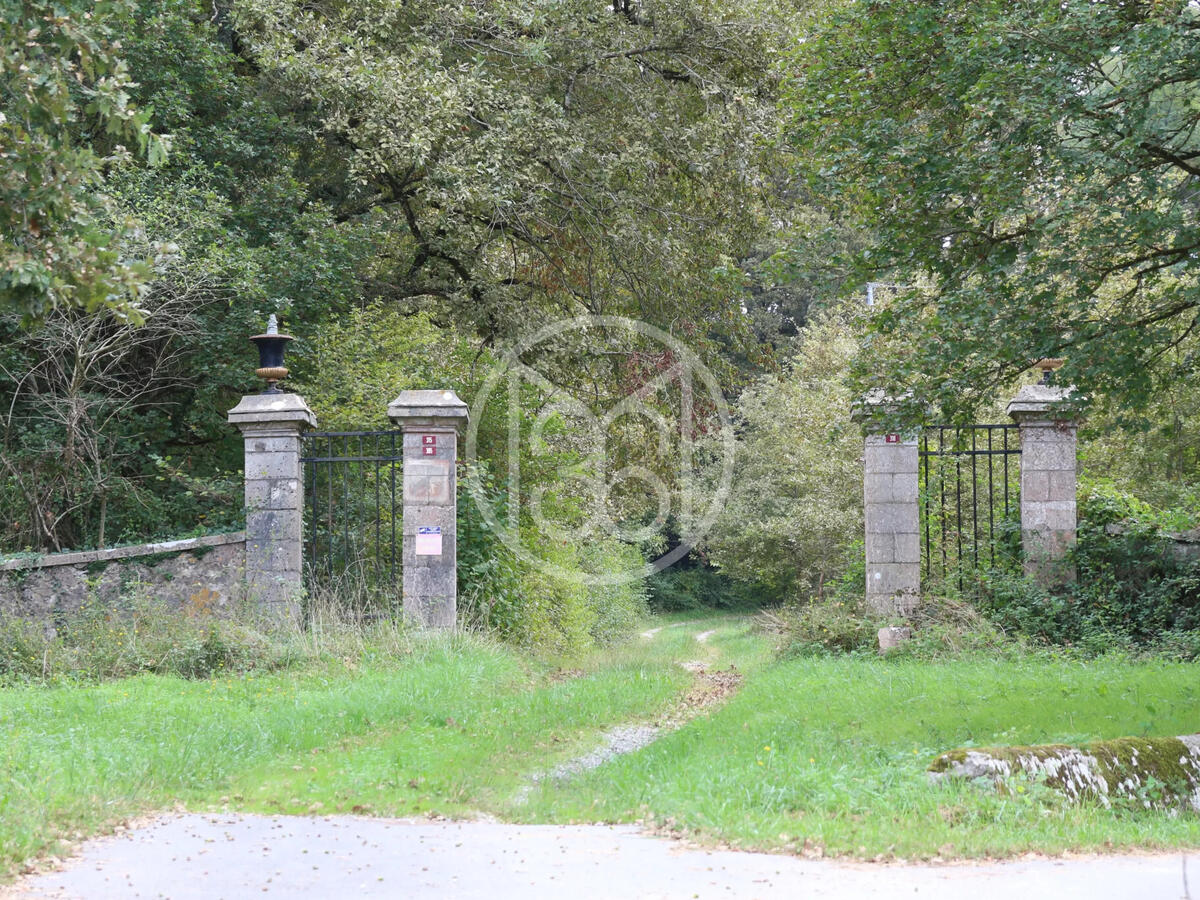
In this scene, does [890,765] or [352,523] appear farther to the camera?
[352,523]

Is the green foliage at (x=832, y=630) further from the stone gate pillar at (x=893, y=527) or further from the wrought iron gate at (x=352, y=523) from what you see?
the wrought iron gate at (x=352, y=523)

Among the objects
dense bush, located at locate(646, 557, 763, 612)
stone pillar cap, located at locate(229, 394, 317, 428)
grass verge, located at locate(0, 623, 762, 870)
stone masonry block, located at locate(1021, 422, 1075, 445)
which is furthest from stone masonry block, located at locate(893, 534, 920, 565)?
dense bush, located at locate(646, 557, 763, 612)

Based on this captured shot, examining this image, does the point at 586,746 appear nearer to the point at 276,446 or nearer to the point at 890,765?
the point at 890,765

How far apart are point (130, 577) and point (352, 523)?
8.01 ft

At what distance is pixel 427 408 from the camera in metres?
12.2

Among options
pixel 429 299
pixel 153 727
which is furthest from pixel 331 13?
pixel 153 727

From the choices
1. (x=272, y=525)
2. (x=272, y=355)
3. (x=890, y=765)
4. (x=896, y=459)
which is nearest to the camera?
(x=890, y=765)

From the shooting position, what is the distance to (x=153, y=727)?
7742 mm

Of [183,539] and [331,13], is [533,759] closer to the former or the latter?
[183,539]

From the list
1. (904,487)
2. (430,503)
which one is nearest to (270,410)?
(430,503)

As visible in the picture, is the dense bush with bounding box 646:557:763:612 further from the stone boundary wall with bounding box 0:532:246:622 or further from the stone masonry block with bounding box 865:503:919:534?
the stone boundary wall with bounding box 0:532:246:622

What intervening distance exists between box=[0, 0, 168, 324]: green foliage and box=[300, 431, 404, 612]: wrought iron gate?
6.44 meters

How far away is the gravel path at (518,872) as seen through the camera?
15.1ft

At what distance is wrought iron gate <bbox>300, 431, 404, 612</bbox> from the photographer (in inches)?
492
